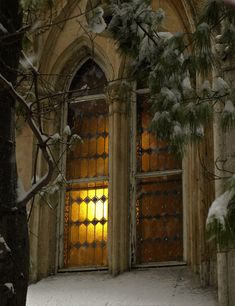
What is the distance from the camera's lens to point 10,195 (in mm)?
5191

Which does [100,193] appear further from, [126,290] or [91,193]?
[126,290]

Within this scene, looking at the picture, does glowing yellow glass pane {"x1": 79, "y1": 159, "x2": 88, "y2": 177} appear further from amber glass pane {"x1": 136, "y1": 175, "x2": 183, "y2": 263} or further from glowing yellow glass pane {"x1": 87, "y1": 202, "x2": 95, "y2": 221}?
amber glass pane {"x1": 136, "y1": 175, "x2": 183, "y2": 263}

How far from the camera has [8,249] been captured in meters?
4.82

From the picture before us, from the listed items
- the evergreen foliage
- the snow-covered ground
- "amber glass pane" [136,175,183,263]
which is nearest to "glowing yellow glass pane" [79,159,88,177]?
"amber glass pane" [136,175,183,263]

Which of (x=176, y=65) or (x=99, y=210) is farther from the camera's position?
(x=99, y=210)

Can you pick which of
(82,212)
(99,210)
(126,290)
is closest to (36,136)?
(126,290)

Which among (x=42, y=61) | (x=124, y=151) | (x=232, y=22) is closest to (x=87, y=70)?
(x=42, y=61)

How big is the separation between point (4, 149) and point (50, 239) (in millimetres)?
3558

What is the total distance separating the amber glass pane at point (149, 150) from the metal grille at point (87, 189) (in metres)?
0.38

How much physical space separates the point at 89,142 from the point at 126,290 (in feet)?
6.15

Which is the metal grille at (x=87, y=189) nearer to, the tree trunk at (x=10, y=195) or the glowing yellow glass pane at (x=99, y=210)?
the glowing yellow glass pane at (x=99, y=210)

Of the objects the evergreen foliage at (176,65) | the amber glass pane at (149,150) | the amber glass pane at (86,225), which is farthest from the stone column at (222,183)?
the amber glass pane at (86,225)

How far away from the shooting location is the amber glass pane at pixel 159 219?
26.8 feet

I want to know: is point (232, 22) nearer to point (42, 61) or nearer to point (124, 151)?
point (124, 151)
